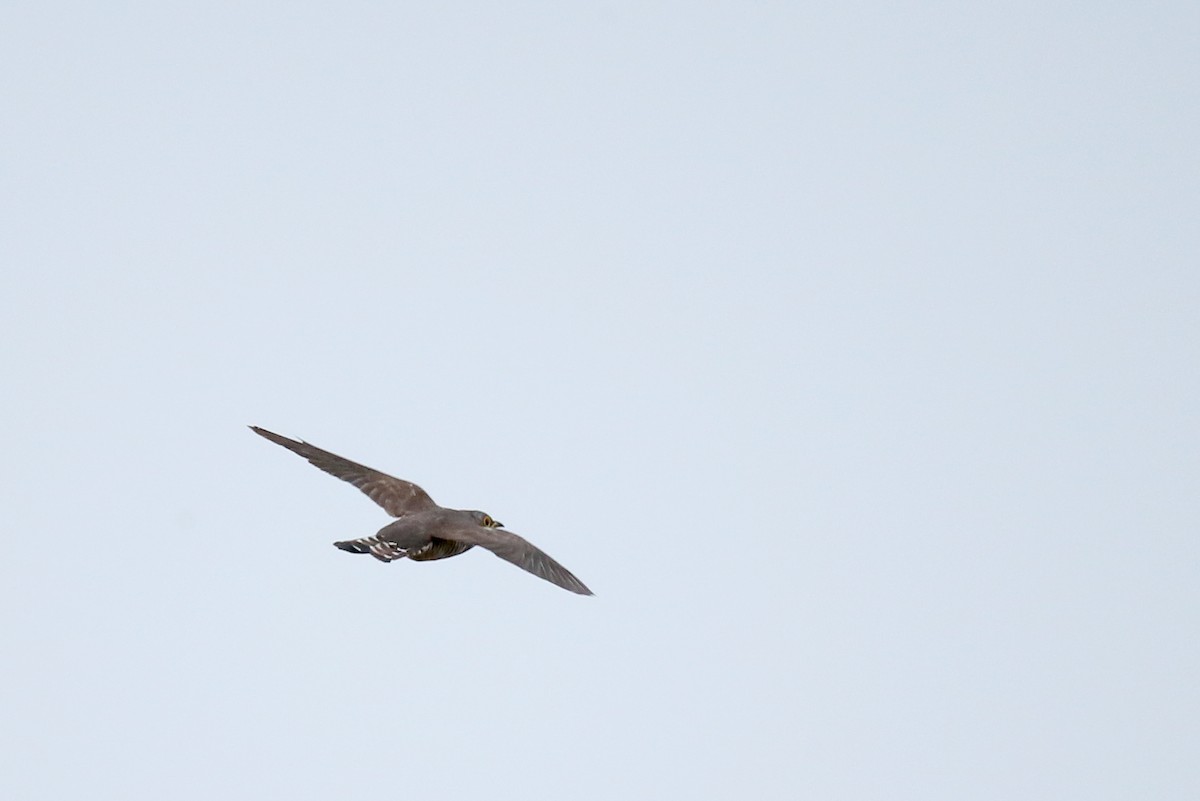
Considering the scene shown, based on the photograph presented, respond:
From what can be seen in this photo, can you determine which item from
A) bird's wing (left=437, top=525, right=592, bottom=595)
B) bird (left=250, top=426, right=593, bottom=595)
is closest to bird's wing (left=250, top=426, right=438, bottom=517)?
bird (left=250, top=426, right=593, bottom=595)

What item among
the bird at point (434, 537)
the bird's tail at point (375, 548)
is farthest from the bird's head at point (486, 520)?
the bird's tail at point (375, 548)

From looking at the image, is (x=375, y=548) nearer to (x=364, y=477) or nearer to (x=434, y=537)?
(x=434, y=537)

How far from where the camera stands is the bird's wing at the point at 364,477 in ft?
96.7

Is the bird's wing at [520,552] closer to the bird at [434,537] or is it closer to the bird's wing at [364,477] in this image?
the bird at [434,537]

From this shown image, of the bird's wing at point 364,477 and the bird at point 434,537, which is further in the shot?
the bird's wing at point 364,477

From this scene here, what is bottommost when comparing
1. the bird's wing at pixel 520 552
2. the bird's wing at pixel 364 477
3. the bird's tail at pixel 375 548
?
the bird's tail at pixel 375 548

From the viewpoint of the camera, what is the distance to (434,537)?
27484 millimetres

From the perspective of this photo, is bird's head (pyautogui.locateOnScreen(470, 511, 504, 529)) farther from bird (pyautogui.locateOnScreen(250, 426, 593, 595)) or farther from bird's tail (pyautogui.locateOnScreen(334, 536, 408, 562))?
bird's tail (pyautogui.locateOnScreen(334, 536, 408, 562))

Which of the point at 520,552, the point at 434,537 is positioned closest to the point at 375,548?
the point at 434,537

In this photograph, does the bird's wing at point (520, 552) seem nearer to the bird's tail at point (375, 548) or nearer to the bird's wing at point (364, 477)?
the bird's tail at point (375, 548)

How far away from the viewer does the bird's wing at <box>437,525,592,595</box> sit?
26453 millimetres

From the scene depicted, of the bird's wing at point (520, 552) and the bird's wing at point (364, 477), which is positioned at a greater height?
the bird's wing at point (364, 477)

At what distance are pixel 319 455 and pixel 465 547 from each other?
4.54 metres

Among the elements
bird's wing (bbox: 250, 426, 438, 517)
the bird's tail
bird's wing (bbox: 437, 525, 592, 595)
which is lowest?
the bird's tail
